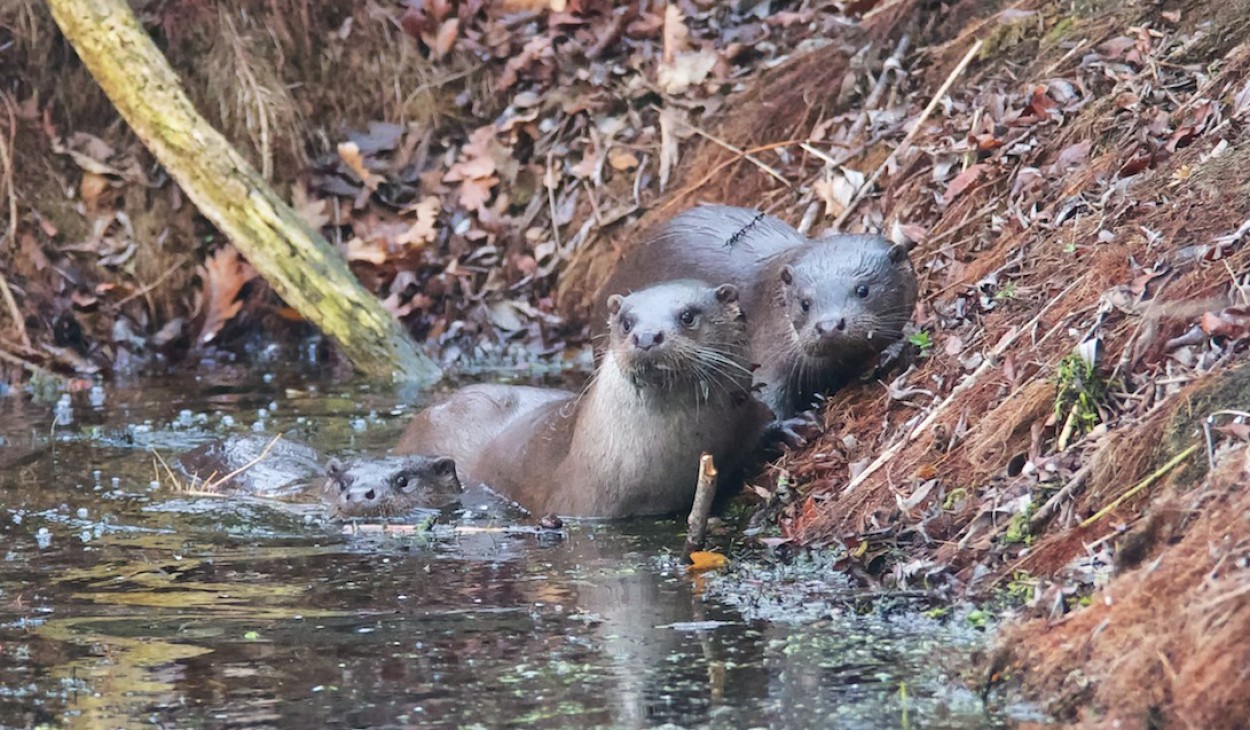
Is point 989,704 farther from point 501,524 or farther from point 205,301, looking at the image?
point 205,301

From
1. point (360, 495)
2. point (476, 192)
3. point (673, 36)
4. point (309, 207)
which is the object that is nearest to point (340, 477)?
point (360, 495)

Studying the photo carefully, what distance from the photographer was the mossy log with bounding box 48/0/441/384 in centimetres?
1020

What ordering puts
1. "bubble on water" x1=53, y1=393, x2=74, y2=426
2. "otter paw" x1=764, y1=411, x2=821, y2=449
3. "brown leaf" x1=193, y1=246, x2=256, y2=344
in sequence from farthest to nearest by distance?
"brown leaf" x1=193, y1=246, x2=256, y2=344 → "bubble on water" x1=53, y1=393, x2=74, y2=426 → "otter paw" x1=764, y1=411, x2=821, y2=449

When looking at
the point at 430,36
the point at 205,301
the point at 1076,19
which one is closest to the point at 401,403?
the point at 205,301

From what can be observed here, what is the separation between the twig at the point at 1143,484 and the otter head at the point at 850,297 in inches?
79.1

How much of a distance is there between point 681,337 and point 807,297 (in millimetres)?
696

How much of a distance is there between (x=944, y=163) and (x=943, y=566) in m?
3.75

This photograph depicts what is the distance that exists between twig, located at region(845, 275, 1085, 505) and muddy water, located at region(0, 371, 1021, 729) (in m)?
0.46

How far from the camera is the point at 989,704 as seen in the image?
4000 millimetres

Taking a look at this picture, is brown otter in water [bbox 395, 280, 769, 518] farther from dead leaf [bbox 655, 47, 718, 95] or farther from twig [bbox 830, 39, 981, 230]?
dead leaf [bbox 655, 47, 718, 95]

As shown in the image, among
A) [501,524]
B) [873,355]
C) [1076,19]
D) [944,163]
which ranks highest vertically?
[1076,19]

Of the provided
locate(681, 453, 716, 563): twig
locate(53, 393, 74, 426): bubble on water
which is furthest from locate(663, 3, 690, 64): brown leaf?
locate(681, 453, 716, 563): twig

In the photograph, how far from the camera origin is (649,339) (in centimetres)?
639

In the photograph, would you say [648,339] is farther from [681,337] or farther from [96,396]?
[96,396]
